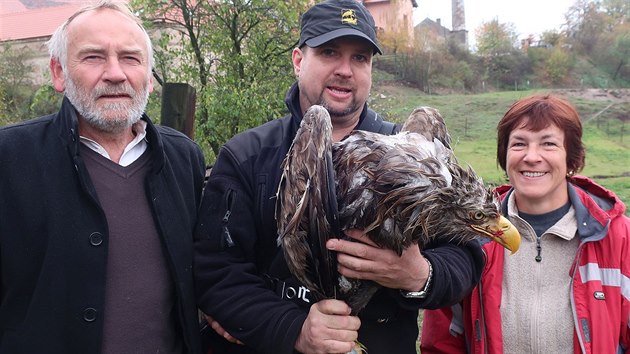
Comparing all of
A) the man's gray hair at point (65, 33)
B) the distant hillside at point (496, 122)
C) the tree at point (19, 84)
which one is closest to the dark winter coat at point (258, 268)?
the man's gray hair at point (65, 33)

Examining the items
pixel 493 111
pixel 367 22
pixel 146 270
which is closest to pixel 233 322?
pixel 146 270

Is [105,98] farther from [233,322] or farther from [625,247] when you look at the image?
[625,247]

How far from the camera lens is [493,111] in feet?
73.7

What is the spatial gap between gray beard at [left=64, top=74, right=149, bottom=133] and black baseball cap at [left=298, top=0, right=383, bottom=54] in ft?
3.36

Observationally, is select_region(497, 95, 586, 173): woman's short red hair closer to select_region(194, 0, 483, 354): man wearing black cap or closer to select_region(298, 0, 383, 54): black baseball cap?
select_region(194, 0, 483, 354): man wearing black cap

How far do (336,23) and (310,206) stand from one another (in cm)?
113

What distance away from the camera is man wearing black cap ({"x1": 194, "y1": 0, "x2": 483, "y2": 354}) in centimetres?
240

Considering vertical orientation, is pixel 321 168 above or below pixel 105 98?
below

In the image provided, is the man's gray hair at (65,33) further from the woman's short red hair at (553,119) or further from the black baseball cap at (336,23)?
the woman's short red hair at (553,119)

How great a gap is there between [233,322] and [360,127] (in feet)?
4.10

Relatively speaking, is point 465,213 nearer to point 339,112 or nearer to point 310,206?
point 310,206

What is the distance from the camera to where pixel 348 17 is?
9.32 ft

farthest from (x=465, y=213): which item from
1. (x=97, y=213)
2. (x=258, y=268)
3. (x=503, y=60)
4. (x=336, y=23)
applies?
(x=503, y=60)

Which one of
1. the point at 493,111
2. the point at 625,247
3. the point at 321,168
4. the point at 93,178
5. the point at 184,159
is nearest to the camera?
the point at 321,168
